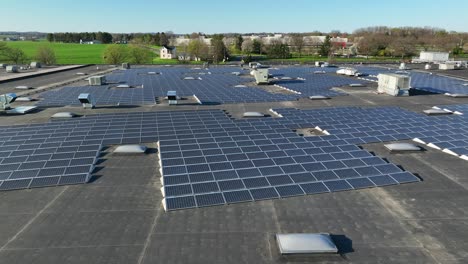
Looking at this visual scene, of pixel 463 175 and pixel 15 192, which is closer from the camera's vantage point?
pixel 15 192

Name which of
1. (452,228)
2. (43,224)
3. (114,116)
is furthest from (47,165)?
(452,228)

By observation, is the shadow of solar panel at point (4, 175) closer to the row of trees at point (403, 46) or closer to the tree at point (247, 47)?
the row of trees at point (403, 46)

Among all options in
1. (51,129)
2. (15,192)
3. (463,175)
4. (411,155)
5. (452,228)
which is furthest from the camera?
(51,129)

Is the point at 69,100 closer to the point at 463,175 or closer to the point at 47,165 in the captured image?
the point at 47,165

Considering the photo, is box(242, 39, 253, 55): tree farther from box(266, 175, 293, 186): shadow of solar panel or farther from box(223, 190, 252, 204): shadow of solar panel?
box(223, 190, 252, 204): shadow of solar panel

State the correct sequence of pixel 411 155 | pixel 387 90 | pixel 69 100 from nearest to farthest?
1. pixel 411 155
2. pixel 69 100
3. pixel 387 90

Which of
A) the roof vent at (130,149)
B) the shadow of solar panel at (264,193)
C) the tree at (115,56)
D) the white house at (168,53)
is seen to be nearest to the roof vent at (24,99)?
the roof vent at (130,149)
